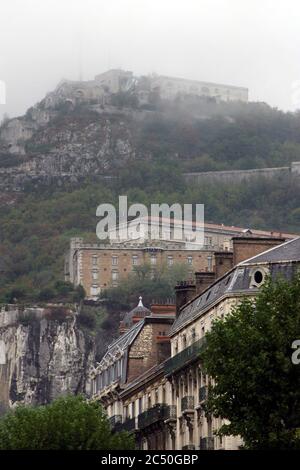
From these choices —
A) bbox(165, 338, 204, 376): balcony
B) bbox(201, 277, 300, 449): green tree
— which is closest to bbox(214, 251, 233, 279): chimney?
bbox(165, 338, 204, 376): balcony

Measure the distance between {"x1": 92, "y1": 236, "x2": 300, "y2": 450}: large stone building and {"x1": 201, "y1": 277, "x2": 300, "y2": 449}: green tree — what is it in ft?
22.0

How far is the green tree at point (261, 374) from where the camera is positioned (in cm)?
8125

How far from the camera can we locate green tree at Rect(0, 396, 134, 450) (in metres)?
95.4

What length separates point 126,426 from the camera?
→ 377 feet

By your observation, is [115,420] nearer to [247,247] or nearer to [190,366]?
[247,247]

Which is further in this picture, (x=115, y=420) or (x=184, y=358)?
(x=115, y=420)

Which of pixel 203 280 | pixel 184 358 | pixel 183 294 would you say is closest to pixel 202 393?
pixel 184 358

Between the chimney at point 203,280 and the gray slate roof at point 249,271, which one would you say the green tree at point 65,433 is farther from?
the chimney at point 203,280

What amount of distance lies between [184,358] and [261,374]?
21.6m

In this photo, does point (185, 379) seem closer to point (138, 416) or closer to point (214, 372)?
point (138, 416)

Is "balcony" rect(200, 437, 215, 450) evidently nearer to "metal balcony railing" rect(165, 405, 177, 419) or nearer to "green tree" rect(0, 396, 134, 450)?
"green tree" rect(0, 396, 134, 450)

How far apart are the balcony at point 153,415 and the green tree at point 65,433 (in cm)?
648

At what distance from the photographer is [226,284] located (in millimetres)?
99312
